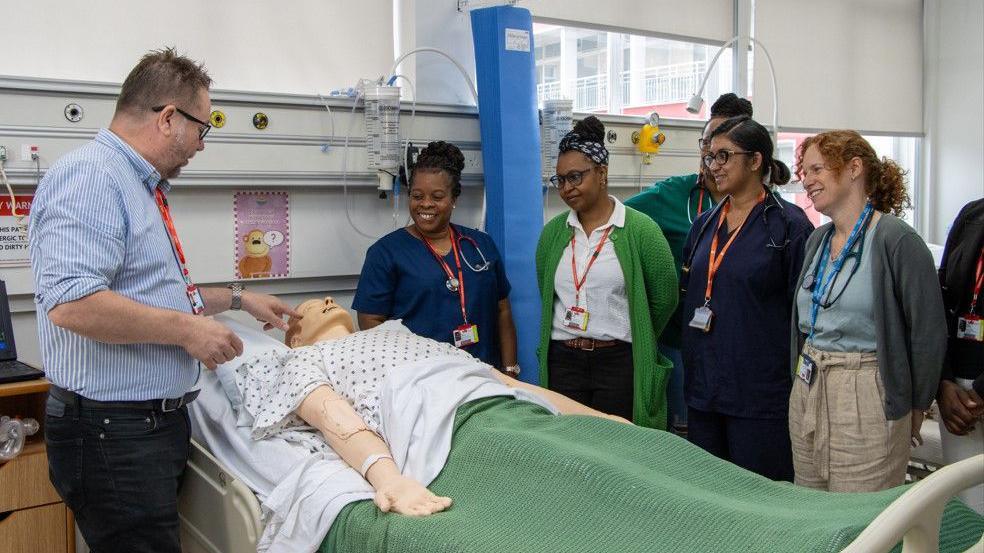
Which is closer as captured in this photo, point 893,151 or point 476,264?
point 476,264

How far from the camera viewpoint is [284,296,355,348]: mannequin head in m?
2.81

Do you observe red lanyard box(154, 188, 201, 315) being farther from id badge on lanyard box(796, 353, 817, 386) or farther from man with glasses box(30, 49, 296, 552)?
id badge on lanyard box(796, 353, 817, 386)

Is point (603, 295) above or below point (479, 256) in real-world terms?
below

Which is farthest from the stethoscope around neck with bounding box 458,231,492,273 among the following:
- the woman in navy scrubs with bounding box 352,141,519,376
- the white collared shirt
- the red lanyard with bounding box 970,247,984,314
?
the red lanyard with bounding box 970,247,984,314

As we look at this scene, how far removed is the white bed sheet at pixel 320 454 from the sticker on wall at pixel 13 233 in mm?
734

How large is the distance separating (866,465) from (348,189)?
2.03 m

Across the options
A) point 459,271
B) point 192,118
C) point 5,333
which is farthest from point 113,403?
point 459,271

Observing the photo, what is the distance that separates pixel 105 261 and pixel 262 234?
139cm

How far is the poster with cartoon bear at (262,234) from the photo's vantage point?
10.1ft

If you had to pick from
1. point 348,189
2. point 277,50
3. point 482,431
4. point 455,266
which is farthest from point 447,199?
point 482,431

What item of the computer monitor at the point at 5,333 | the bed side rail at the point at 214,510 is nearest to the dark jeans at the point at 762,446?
the bed side rail at the point at 214,510

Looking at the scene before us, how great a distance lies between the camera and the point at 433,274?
294 centimetres

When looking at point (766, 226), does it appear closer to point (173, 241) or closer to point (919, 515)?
point (919, 515)

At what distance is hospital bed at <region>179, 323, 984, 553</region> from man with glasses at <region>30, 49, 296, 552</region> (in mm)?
121
